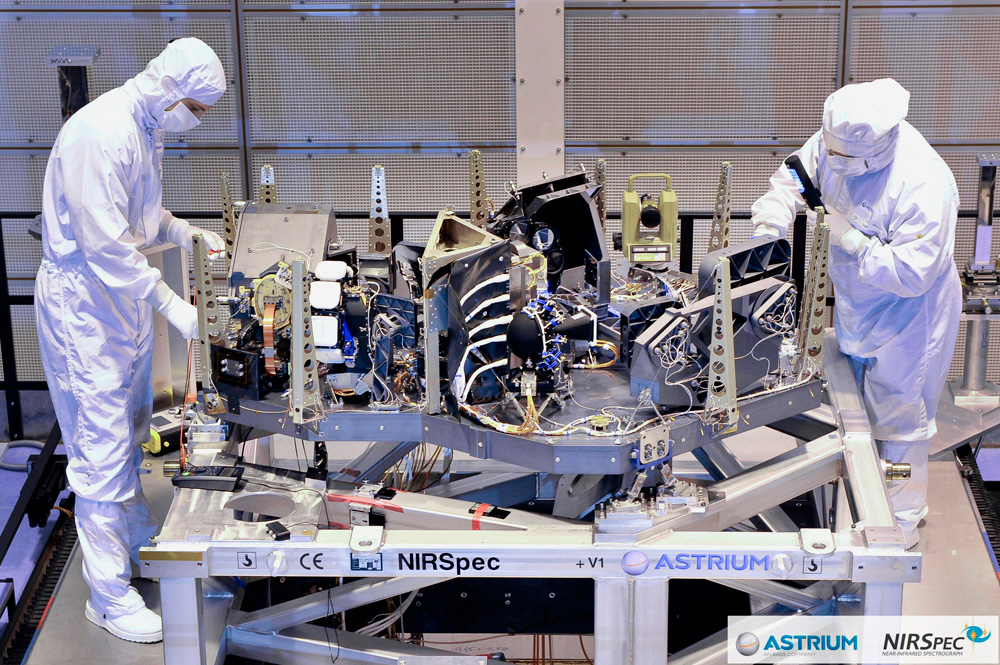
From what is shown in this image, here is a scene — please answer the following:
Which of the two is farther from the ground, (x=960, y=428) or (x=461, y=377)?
(x=461, y=377)

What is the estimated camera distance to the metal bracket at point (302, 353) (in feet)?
10.2

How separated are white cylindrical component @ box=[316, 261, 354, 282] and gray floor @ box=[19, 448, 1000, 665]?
111 cm

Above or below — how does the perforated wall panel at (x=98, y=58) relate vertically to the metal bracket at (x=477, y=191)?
above

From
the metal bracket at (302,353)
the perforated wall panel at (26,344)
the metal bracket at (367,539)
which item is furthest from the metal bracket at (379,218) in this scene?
the perforated wall panel at (26,344)

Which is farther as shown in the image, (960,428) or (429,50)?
(429,50)

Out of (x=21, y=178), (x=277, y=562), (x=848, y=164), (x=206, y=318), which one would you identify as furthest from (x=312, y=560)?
(x=21, y=178)

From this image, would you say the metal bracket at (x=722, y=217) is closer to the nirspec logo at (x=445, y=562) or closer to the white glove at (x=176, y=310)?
the nirspec logo at (x=445, y=562)

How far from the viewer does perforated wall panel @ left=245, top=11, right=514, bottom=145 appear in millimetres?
5801

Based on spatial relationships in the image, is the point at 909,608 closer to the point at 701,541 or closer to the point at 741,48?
the point at 701,541

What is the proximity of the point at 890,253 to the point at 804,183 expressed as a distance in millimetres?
521

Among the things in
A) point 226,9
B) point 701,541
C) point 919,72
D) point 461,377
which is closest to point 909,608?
point 701,541

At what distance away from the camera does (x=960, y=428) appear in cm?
482

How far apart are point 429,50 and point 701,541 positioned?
3586mm

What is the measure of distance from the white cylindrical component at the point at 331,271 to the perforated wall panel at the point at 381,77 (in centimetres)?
271
